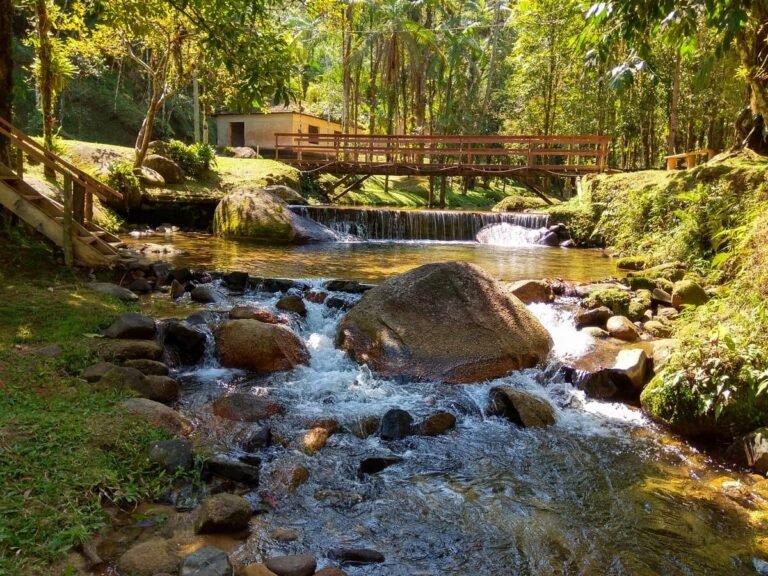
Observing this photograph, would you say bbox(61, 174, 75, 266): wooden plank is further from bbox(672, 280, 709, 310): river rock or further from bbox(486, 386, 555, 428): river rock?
bbox(672, 280, 709, 310): river rock

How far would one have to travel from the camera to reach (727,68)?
17000 millimetres

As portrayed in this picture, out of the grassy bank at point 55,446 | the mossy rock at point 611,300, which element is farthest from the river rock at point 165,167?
the mossy rock at point 611,300

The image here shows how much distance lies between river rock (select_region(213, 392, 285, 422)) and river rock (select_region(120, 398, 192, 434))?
0.51 metres

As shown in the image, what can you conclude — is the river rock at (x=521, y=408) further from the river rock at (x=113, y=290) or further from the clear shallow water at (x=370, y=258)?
the river rock at (x=113, y=290)

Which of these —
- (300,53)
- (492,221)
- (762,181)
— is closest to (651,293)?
(762,181)

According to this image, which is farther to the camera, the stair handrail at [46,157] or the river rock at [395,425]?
the stair handrail at [46,157]

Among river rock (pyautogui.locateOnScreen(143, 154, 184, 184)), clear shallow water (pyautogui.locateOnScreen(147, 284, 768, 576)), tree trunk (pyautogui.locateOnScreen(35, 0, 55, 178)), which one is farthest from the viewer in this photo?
river rock (pyautogui.locateOnScreen(143, 154, 184, 184))

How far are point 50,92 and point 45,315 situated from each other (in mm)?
10418

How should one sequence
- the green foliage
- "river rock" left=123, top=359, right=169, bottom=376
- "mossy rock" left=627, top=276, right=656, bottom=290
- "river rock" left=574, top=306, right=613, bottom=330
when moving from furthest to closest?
the green foliage < "mossy rock" left=627, top=276, right=656, bottom=290 < "river rock" left=574, top=306, right=613, bottom=330 < "river rock" left=123, top=359, right=169, bottom=376

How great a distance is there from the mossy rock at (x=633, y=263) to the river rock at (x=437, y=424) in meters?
8.50

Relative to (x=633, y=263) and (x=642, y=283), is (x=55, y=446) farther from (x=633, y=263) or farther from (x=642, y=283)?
(x=633, y=263)

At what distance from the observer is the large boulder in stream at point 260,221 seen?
16.0m

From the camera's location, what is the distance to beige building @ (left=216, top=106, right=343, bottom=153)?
32.9m

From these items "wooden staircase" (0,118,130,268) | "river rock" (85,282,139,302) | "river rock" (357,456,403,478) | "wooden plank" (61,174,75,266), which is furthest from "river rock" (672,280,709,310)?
"wooden plank" (61,174,75,266)
